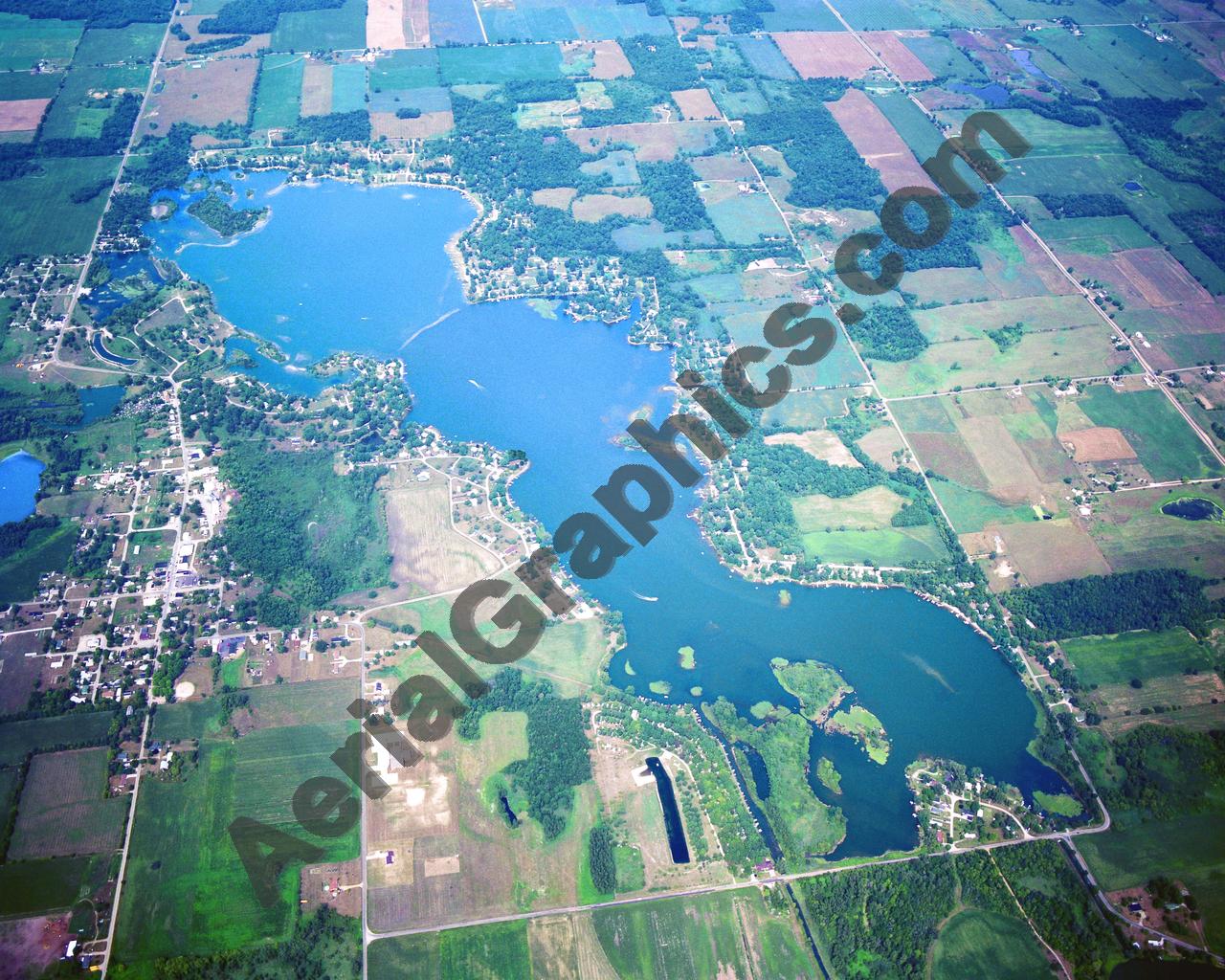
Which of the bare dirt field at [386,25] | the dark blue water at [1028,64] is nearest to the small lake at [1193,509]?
the dark blue water at [1028,64]

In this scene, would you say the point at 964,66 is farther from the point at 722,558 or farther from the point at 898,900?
the point at 898,900

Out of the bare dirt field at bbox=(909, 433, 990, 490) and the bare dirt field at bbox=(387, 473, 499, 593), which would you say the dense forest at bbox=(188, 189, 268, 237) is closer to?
the bare dirt field at bbox=(387, 473, 499, 593)

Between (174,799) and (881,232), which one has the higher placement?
(881,232)

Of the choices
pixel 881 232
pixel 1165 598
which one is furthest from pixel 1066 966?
pixel 881 232

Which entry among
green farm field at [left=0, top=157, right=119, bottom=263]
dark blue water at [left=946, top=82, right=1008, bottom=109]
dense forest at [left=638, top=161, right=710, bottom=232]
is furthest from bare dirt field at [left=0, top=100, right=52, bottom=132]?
dark blue water at [left=946, top=82, right=1008, bottom=109]

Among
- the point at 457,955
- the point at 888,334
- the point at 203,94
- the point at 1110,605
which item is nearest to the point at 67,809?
the point at 457,955

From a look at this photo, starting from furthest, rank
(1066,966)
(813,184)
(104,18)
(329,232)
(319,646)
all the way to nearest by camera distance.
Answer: (104,18)
(813,184)
(329,232)
(319,646)
(1066,966)

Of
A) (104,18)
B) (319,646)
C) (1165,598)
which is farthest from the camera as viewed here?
(104,18)

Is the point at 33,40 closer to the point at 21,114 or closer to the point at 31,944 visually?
the point at 21,114
